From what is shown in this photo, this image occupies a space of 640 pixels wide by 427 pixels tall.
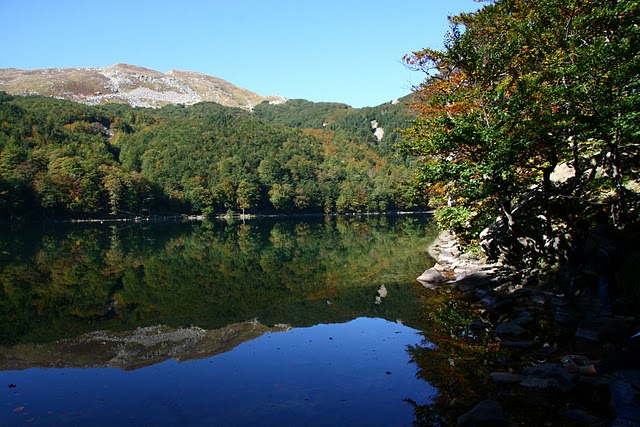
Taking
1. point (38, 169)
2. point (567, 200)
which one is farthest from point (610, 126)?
point (38, 169)

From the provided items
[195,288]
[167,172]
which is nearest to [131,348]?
[195,288]

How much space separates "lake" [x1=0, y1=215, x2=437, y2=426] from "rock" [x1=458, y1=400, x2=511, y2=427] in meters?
1.18

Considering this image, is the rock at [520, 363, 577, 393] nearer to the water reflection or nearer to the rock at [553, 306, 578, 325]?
the water reflection

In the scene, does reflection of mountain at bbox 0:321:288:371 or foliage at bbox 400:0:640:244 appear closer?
reflection of mountain at bbox 0:321:288:371

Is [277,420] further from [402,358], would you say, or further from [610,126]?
[610,126]

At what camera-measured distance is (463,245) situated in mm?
26484

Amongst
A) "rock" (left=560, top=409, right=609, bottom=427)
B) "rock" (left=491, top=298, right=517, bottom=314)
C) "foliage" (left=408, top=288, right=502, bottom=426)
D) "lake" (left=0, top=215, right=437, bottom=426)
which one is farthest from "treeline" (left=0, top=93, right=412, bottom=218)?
"rock" (left=560, top=409, right=609, bottom=427)

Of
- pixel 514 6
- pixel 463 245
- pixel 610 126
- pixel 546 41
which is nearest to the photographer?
pixel 610 126

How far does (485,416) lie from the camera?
728 centimetres

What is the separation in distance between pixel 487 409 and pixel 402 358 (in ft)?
14.4

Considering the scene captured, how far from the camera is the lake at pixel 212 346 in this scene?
354 inches

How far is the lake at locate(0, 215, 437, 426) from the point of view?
8.99 m

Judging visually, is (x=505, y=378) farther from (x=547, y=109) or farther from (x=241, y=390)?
(x=547, y=109)

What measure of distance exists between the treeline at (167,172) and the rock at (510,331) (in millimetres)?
65341
